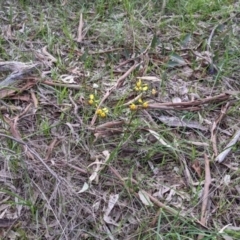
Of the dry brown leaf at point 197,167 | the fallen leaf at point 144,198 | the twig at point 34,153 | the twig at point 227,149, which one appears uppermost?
the twig at point 34,153

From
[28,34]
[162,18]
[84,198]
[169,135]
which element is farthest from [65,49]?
[84,198]

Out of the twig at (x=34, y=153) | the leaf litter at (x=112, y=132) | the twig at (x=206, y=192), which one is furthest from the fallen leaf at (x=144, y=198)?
the twig at (x=34, y=153)

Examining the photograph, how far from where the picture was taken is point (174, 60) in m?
2.13

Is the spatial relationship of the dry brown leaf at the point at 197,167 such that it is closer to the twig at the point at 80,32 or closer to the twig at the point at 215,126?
the twig at the point at 215,126

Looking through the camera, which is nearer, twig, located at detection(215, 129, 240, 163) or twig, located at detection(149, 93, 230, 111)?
twig, located at detection(215, 129, 240, 163)

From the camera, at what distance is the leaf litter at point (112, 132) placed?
1.52 m

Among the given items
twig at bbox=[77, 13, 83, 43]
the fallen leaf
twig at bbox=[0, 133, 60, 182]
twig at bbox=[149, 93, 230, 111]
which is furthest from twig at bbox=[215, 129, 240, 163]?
twig at bbox=[77, 13, 83, 43]

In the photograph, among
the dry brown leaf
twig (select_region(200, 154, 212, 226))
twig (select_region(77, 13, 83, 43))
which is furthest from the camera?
twig (select_region(77, 13, 83, 43))

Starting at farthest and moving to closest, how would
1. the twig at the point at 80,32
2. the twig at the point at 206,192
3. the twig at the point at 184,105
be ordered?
the twig at the point at 80,32 → the twig at the point at 184,105 → the twig at the point at 206,192

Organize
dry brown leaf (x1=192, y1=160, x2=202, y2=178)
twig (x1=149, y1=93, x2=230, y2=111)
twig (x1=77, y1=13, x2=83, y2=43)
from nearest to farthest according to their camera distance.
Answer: dry brown leaf (x1=192, y1=160, x2=202, y2=178), twig (x1=149, y1=93, x2=230, y2=111), twig (x1=77, y1=13, x2=83, y2=43)

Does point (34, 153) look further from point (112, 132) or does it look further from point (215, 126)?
point (215, 126)

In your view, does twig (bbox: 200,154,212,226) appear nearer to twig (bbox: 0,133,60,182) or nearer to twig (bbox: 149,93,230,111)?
twig (bbox: 149,93,230,111)

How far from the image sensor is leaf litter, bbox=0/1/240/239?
1521 millimetres

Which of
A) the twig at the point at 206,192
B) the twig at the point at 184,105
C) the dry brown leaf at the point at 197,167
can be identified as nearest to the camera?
the twig at the point at 206,192
